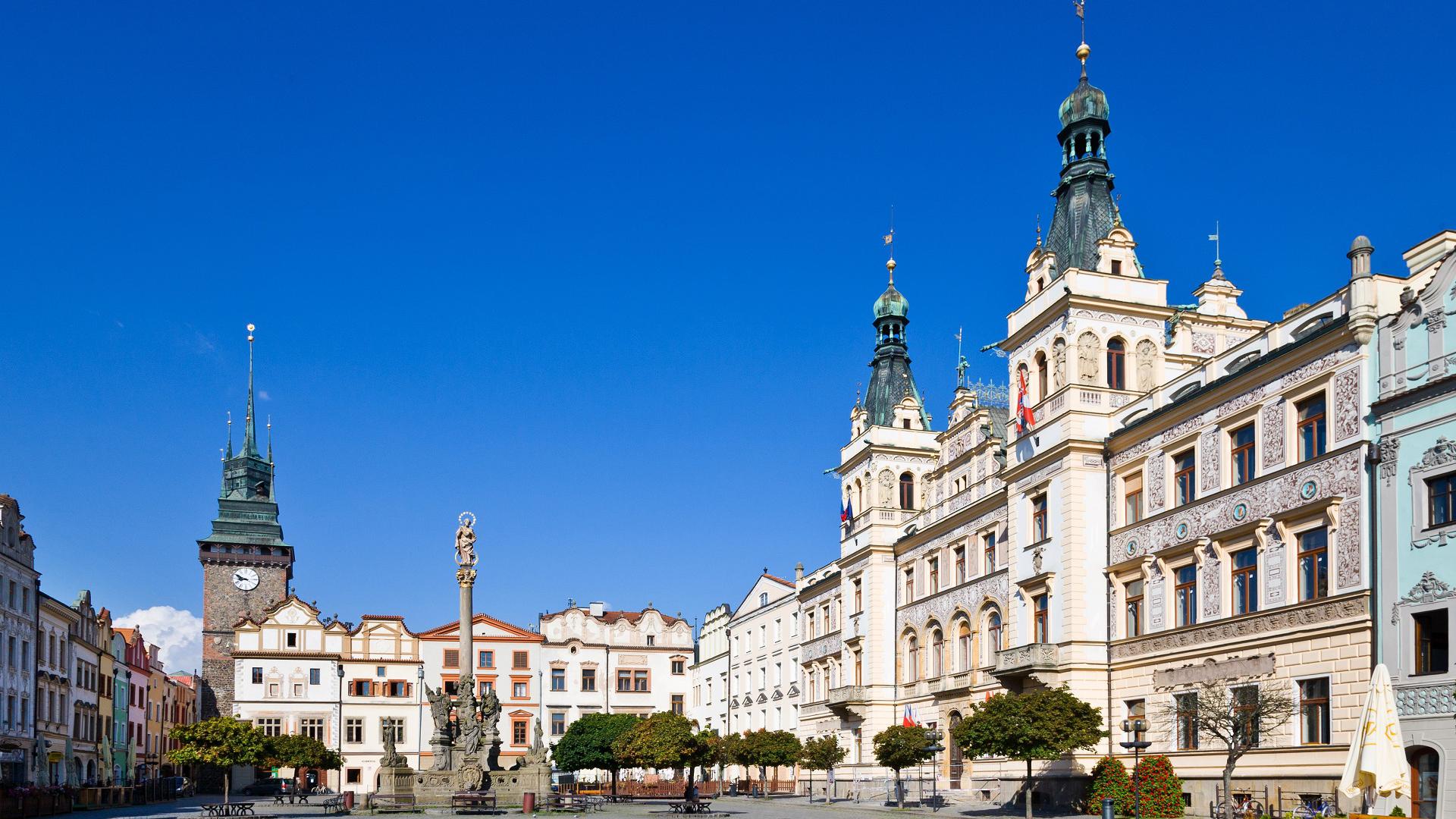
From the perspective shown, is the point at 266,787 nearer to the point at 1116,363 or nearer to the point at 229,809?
the point at 229,809

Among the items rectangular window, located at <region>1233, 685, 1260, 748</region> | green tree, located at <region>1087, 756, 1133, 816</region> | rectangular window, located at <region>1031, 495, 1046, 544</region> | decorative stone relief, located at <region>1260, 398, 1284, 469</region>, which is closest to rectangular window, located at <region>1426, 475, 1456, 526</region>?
decorative stone relief, located at <region>1260, 398, 1284, 469</region>

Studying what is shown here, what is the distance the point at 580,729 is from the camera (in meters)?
86.8

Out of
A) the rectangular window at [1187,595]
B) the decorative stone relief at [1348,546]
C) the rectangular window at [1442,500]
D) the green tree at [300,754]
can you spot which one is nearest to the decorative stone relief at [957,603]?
the rectangular window at [1187,595]

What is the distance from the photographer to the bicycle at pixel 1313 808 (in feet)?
104

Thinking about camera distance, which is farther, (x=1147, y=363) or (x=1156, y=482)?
(x=1147, y=363)

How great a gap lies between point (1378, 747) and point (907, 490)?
42.3 metres

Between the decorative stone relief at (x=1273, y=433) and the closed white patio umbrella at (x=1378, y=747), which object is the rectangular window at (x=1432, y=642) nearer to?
the closed white patio umbrella at (x=1378, y=747)

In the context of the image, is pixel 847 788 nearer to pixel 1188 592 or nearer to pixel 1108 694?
pixel 1108 694

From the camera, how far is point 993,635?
51.4 m

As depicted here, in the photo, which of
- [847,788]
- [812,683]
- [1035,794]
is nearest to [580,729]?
[812,683]

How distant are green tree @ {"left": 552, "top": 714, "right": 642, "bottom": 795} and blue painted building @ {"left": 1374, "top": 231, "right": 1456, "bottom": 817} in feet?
185

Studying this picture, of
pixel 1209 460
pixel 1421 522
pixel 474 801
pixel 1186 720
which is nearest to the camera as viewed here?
pixel 1421 522

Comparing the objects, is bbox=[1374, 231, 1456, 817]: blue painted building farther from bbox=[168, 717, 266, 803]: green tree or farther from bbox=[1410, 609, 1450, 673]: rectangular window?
bbox=[168, 717, 266, 803]: green tree

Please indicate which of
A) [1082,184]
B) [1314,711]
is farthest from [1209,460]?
[1082,184]
